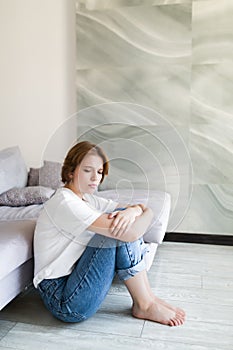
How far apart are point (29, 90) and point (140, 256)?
2158 millimetres

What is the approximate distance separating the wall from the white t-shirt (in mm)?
1430

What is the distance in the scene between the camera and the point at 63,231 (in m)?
1.67

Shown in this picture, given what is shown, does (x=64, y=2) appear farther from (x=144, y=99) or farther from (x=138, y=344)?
(x=138, y=344)

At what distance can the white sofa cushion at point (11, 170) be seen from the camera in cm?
277

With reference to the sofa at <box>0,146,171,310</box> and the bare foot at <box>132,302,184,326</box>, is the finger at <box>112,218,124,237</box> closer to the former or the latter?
the sofa at <box>0,146,171,310</box>

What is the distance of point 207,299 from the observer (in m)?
2.16

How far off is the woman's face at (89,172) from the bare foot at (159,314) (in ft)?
2.13

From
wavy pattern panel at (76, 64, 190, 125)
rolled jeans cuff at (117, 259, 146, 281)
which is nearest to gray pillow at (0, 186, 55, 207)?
wavy pattern panel at (76, 64, 190, 125)

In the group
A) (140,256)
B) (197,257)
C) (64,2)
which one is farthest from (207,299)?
(64,2)

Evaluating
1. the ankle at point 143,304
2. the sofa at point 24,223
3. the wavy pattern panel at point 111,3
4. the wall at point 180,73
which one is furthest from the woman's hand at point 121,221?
the wavy pattern panel at point 111,3

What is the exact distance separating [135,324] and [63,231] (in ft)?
1.88

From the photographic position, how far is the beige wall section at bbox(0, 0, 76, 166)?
3381mm

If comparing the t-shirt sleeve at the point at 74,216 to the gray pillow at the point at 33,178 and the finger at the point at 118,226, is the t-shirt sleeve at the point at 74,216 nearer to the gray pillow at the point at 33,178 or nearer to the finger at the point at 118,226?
the finger at the point at 118,226

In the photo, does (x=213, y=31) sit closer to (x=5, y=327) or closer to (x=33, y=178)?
(x=33, y=178)
